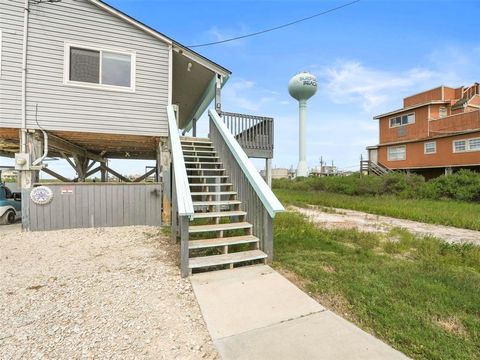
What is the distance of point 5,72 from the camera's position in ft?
20.6

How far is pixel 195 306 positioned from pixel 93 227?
524 centimetres

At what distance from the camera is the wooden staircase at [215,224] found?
3.87 m

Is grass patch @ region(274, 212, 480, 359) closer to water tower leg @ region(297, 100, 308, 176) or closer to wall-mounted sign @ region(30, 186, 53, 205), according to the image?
wall-mounted sign @ region(30, 186, 53, 205)

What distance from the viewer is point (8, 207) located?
7.74 m

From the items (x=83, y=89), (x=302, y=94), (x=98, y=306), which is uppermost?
(x=302, y=94)

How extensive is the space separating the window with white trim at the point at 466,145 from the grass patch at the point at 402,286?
58.1ft

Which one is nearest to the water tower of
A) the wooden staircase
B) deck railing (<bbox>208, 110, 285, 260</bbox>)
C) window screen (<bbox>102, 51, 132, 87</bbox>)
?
the wooden staircase

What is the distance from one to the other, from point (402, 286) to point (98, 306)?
3.70 metres

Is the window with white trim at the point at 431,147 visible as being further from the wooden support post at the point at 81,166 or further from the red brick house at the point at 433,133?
the wooden support post at the point at 81,166

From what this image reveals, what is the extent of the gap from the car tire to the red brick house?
25761mm

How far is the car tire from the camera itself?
7579 mm

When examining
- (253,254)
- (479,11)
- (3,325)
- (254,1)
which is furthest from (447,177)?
(3,325)

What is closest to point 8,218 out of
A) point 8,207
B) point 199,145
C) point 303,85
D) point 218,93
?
point 8,207

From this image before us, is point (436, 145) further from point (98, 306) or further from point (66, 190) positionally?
point (98, 306)
